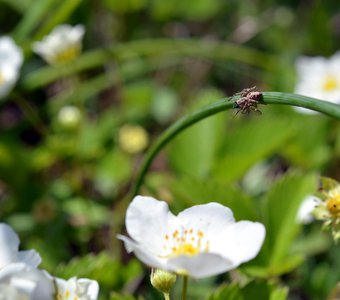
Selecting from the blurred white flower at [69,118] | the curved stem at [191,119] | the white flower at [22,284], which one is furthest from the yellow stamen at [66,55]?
the white flower at [22,284]

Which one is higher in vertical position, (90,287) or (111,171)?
(111,171)

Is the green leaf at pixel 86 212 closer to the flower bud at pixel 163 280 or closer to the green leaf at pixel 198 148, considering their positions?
the green leaf at pixel 198 148

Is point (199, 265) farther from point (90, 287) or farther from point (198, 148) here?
point (198, 148)

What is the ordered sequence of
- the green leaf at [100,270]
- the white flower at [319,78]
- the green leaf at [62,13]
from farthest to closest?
the white flower at [319,78]
the green leaf at [62,13]
the green leaf at [100,270]

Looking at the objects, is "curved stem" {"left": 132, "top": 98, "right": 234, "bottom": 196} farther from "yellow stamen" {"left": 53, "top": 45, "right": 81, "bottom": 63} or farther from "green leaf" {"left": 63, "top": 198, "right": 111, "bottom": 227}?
"yellow stamen" {"left": 53, "top": 45, "right": 81, "bottom": 63}

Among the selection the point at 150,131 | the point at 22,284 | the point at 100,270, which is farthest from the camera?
the point at 150,131

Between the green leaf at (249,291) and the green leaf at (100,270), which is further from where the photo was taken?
the green leaf at (100,270)

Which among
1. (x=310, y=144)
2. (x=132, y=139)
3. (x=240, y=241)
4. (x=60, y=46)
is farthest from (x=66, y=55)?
(x=240, y=241)

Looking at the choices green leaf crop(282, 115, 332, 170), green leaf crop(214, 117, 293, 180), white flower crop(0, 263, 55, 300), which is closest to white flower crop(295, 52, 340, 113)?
green leaf crop(282, 115, 332, 170)
